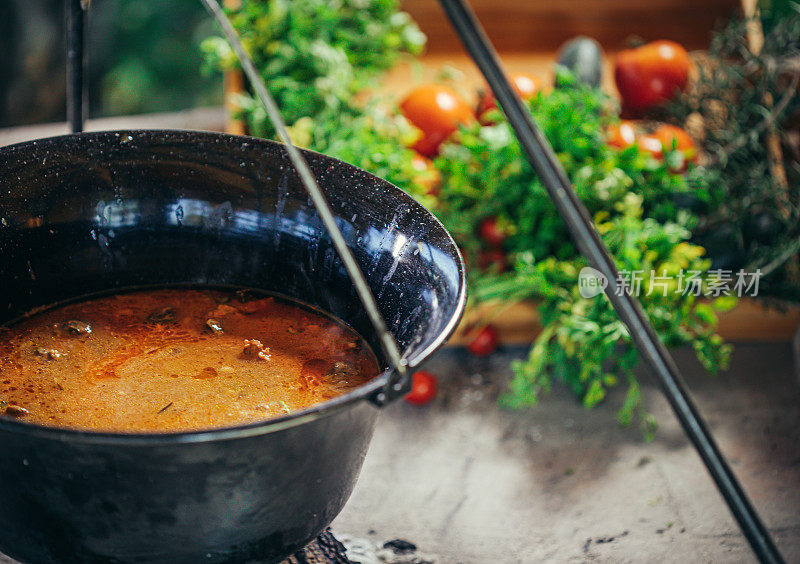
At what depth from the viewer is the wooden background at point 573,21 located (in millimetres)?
3305

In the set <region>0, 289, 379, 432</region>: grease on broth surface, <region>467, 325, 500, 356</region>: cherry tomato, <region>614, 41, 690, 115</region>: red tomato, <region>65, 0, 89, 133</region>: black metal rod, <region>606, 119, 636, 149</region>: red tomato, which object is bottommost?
<region>0, 289, 379, 432</region>: grease on broth surface

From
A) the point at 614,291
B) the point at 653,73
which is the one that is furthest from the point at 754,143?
the point at 614,291

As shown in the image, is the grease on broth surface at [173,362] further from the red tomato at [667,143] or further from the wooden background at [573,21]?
the wooden background at [573,21]

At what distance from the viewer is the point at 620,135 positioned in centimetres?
250

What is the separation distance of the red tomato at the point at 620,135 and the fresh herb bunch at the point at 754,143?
27 centimetres

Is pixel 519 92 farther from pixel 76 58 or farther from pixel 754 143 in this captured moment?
pixel 76 58

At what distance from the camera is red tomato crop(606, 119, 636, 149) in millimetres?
2479

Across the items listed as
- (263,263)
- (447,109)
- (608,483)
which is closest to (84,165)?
(263,263)

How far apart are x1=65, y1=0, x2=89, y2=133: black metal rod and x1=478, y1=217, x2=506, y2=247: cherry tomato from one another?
1.34m

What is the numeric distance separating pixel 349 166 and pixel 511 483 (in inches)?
45.4

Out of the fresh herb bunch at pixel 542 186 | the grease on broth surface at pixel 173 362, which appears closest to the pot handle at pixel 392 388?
the grease on broth surface at pixel 173 362

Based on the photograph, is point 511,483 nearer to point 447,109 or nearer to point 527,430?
point 527,430

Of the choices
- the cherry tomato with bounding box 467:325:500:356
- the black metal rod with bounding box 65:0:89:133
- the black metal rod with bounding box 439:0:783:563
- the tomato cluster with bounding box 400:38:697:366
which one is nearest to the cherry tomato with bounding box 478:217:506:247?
the tomato cluster with bounding box 400:38:697:366

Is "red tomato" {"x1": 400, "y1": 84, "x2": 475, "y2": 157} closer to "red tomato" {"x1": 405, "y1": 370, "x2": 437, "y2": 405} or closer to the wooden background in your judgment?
the wooden background
